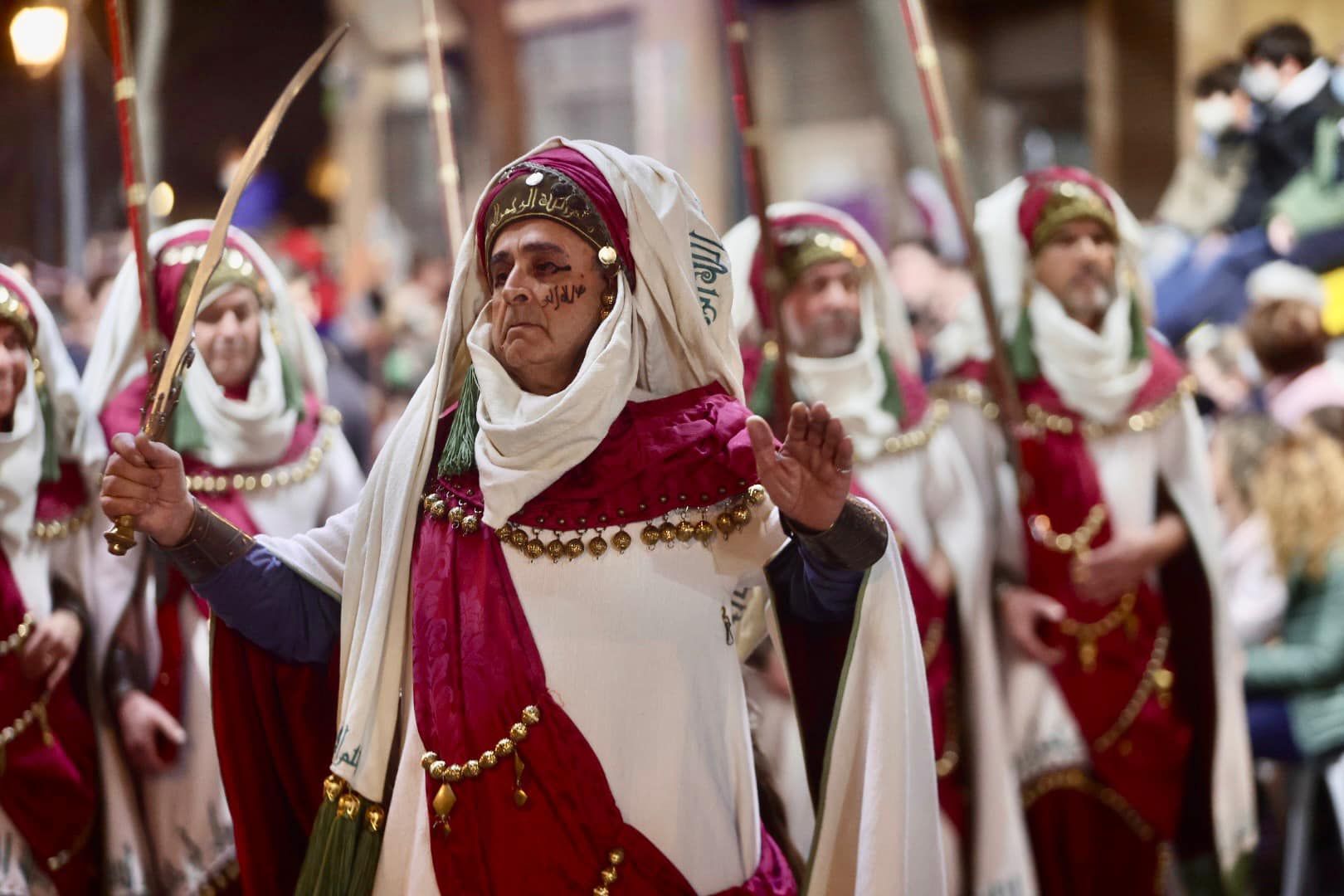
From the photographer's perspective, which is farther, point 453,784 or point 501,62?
point 501,62

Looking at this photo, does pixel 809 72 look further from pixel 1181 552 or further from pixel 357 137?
pixel 1181 552

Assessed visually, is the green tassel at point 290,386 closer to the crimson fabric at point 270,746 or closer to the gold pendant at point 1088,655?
the crimson fabric at point 270,746

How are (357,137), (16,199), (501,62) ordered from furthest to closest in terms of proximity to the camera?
1. (357,137)
2. (501,62)
3. (16,199)

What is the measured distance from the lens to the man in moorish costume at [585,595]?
7.83 ft

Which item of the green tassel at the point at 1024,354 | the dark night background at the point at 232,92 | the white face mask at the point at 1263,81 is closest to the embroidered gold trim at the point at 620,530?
the green tassel at the point at 1024,354

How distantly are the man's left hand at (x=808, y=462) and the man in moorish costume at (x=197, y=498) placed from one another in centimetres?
196

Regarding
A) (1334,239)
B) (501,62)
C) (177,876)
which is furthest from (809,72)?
(177,876)

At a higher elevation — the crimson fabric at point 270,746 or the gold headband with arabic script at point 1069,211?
the gold headband with arabic script at point 1069,211

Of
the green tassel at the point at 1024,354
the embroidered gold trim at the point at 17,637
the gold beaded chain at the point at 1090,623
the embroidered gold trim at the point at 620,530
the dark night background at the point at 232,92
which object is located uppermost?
the dark night background at the point at 232,92

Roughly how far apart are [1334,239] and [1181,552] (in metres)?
3.35

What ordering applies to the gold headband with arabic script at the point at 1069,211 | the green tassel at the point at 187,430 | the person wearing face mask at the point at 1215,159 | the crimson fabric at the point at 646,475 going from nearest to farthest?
1. the crimson fabric at the point at 646,475
2. the green tassel at the point at 187,430
3. the gold headband with arabic script at the point at 1069,211
4. the person wearing face mask at the point at 1215,159

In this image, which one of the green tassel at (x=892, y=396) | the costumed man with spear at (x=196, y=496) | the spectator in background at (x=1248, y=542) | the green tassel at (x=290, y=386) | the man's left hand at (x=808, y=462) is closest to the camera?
the man's left hand at (x=808, y=462)

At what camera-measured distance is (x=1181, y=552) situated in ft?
15.0

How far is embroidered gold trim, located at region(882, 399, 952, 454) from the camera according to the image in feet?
14.5
